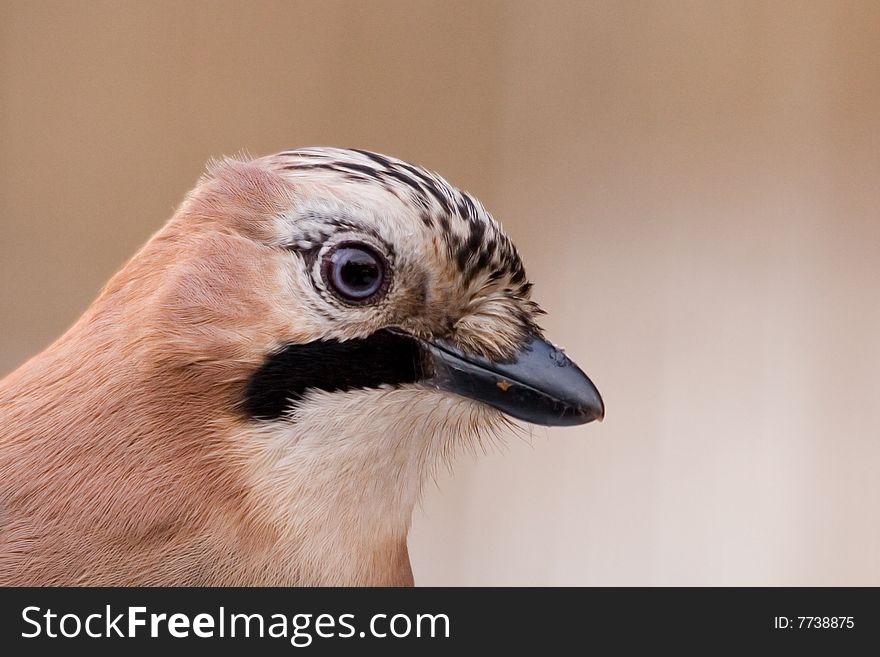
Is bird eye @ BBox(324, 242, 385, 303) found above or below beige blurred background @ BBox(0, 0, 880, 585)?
below

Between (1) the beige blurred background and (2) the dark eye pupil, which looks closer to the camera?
(2) the dark eye pupil

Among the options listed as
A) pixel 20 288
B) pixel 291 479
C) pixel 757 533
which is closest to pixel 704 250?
pixel 757 533

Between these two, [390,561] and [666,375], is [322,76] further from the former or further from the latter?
[390,561]

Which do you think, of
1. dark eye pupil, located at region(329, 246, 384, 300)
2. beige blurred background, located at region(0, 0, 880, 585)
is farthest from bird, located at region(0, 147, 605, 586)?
beige blurred background, located at region(0, 0, 880, 585)

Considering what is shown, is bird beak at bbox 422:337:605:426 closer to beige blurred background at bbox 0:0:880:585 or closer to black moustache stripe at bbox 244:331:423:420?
black moustache stripe at bbox 244:331:423:420

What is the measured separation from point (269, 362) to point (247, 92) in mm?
2488

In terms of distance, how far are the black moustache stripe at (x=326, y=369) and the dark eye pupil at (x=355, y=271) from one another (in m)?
0.06

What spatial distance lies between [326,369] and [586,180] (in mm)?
2693

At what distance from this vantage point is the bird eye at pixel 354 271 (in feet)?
4.31

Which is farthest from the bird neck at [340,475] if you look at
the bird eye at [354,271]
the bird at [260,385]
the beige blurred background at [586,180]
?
the beige blurred background at [586,180]

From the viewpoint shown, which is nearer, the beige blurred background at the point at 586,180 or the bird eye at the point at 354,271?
the bird eye at the point at 354,271

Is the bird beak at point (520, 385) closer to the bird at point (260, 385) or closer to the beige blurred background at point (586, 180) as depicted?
the bird at point (260, 385)

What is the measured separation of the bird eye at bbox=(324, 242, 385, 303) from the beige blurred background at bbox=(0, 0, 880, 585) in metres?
2.31

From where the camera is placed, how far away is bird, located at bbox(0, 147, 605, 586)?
1.32 metres
